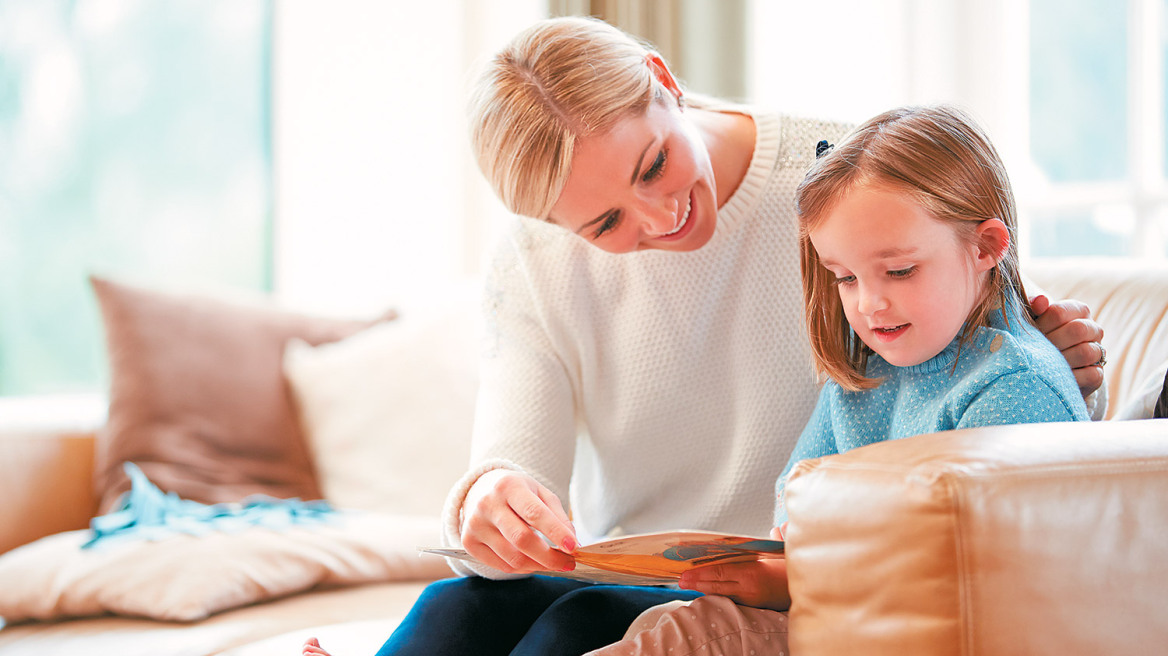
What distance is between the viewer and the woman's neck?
1356 mm

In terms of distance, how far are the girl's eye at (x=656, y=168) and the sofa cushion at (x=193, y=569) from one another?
2.70ft

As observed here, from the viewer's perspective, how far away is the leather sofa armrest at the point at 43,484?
1858 millimetres

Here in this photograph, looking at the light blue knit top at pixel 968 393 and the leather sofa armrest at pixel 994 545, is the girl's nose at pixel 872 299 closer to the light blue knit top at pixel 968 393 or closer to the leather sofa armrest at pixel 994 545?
the light blue knit top at pixel 968 393

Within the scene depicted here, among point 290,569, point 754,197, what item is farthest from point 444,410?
point 754,197

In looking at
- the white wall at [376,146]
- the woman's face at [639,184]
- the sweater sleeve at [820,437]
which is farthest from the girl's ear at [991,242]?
the white wall at [376,146]

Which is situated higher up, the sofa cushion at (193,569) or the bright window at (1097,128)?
the bright window at (1097,128)

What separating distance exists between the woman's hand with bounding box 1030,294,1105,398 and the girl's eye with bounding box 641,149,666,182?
44cm

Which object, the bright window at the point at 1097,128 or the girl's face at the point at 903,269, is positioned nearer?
the girl's face at the point at 903,269

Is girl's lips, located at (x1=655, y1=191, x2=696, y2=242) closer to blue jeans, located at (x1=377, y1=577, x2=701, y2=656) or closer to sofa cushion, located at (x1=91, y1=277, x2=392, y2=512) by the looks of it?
blue jeans, located at (x1=377, y1=577, x2=701, y2=656)

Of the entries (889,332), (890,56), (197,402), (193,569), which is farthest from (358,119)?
(889,332)

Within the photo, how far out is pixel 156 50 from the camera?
288 cm

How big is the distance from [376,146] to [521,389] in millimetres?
2060

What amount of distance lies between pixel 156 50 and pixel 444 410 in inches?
61.8

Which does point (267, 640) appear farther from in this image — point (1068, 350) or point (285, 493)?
point (1068, 350)
